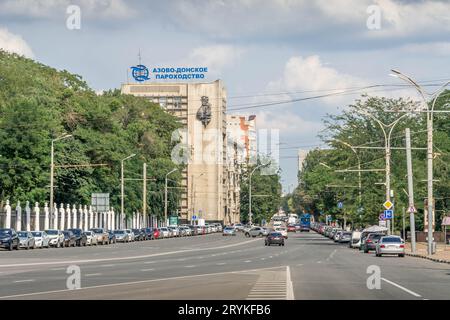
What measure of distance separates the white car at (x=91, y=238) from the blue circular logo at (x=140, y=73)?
353 ft

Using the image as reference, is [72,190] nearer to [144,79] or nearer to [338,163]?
[338,163]

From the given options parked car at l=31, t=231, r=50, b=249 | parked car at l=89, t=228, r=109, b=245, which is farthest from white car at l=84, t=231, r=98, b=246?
parked car at l=31, t=231, r=50, b=249

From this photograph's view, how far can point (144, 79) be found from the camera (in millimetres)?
196625

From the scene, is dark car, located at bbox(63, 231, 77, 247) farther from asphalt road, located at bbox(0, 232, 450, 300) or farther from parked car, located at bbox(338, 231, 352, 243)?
asphalt road, located at bbox(0, 232, 450, 300)

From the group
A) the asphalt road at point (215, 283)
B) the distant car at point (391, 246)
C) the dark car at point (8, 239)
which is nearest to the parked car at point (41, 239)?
the dark car at point (8, 239)

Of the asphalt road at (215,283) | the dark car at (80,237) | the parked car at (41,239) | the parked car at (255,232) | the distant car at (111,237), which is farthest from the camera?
the parked car at (255,232)

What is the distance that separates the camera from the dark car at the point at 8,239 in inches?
2717

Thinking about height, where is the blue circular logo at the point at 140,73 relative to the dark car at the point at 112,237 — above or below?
above

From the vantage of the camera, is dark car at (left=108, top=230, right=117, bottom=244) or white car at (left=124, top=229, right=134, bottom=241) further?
white car at (left=124, top=229, right=134, bottom=241)

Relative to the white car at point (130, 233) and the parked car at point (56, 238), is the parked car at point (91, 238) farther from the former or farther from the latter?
the white car at point (130, 233)

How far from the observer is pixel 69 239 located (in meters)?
83.4

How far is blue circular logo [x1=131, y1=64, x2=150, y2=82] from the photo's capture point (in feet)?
642

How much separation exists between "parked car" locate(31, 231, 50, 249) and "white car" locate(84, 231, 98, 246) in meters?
9.69
